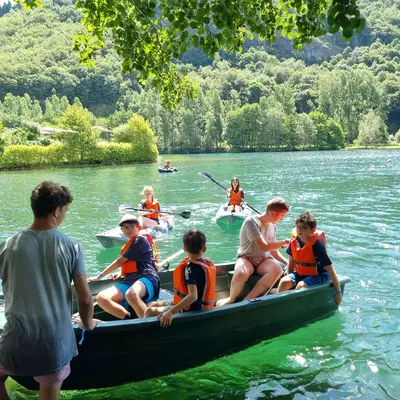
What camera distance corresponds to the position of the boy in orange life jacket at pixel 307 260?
17.5 feet

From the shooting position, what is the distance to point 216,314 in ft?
15.1

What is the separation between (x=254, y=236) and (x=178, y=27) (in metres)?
2.74

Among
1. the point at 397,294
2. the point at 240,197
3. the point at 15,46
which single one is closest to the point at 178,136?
the point at 240,197

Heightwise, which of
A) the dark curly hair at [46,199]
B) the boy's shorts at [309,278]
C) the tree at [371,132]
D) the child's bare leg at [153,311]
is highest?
the tree at [371,132]

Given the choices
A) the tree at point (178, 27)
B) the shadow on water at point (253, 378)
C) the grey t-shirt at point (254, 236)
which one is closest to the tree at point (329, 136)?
the grey t-shirt at point (254, 236)

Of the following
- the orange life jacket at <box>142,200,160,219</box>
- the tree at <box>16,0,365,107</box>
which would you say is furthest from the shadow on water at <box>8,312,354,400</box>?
the orange life jacket at <box>142,200,160,219</box>

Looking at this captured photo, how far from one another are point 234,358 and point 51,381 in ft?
9.15

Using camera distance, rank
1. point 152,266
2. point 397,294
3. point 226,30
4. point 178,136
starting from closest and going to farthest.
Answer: point 226,30 < point 152,266 < point 397,294 < point 178,136

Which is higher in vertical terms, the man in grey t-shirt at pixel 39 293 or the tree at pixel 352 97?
the tree at pixel 352 97

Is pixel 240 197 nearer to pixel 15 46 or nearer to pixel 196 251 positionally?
pixel 196 251

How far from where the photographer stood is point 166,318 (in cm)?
423

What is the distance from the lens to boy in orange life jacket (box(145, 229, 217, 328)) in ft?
14.1

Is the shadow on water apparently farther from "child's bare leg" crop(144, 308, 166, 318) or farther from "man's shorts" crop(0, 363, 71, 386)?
"man's shorts" crop(0, 363, 71, 386)

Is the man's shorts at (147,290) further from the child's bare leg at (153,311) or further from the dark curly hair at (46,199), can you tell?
the dark curly hair at (46,199)
